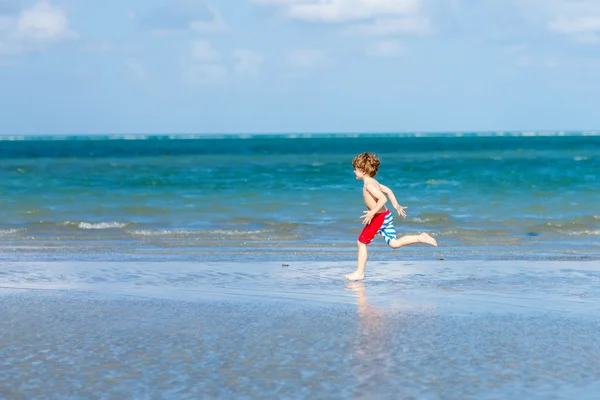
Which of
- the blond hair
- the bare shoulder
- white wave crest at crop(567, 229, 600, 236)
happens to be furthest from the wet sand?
white wave crest at crop(567, 229, 600, 236)

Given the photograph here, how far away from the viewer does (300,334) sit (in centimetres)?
616

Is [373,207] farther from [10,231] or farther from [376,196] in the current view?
[10,231]

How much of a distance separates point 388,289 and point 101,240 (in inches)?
313

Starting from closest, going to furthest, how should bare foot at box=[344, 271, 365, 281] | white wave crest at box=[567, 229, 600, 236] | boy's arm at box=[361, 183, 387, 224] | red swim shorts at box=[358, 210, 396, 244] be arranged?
bare foot at box=[344, 271, 365, 281] → boy's arm at box=[361, 183, 387, 224] → red swim shorts at box=[358, 210, 396, 244] → white wave crest at box=[567, 229, 600, 236]

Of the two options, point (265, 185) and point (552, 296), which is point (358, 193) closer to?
point (265, 185)

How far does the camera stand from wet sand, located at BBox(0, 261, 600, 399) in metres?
4.82

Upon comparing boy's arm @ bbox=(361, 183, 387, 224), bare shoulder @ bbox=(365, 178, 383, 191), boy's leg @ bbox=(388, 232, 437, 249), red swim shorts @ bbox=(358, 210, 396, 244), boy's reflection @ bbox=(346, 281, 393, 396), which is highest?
bare shoulder @ bbox=(365, 178, 383, 191)

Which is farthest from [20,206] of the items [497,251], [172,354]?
[172,354]

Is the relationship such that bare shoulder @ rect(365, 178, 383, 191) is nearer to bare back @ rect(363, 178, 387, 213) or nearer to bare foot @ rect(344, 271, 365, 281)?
bare back @ rect(363, 178, 387, 213)

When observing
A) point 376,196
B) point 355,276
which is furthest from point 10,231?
point 355,276

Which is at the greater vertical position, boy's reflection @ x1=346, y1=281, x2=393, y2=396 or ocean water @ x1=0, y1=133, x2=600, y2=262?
boy's reflection @ x1=346, y1=281, x2=393, y2=396

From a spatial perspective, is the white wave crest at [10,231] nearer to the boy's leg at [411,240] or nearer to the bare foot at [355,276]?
the boy's leg at [411,240]

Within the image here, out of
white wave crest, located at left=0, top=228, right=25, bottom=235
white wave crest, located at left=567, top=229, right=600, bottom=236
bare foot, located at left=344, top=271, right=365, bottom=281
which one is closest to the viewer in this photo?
bare foot, located at left=344, top=271, right=365, bottom=281

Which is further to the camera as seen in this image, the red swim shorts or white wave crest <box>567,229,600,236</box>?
white wave crest <box>567,229,600,236</box>
